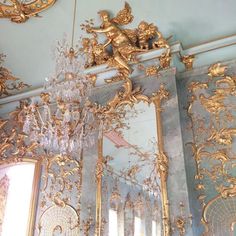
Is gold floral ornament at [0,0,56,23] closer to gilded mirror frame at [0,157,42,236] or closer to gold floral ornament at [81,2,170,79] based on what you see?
gold floral ornament at [81,2,170,79]

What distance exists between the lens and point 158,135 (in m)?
3.88

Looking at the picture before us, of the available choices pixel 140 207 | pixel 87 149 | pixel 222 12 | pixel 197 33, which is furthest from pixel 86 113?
pixel 222 12

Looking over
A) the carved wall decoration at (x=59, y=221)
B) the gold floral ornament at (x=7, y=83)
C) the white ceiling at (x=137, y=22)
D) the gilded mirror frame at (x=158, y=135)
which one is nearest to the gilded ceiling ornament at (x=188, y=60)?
the white ceiling at (x=137, y=22)

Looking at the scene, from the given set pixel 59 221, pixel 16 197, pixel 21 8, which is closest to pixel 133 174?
pixel 59 221

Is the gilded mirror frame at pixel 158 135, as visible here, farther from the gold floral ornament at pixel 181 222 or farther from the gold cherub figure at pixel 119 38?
the gold cherub figure at pixel 119 38

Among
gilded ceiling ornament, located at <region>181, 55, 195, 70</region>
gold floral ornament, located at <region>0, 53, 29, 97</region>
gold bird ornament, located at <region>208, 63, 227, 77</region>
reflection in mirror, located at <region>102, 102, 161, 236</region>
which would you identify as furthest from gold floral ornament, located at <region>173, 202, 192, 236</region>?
gold floral ornament, located at <region>0, 53, 29, 97</region>

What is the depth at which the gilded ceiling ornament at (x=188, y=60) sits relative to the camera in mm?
4269

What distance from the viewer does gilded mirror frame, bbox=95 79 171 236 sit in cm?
348

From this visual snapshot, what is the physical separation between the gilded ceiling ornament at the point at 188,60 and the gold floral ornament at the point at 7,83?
2597 millimetres

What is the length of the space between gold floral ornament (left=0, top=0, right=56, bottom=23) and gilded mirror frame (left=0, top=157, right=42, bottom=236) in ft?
6.67

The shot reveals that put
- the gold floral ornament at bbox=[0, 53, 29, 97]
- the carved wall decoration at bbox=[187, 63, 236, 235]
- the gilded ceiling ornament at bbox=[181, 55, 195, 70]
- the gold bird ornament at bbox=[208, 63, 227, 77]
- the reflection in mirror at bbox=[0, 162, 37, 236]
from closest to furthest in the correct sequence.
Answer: the carved wall decoration at bbox=[187, 63, 236, 235] → the gold bird ornament at bbox=[208, 63, 227, 77] → the gilded ceiling ornament at bbox=[181, 55, 195, 70] → the reflection in mirror at bbox=[0, 162, 37, 236] → the gold floral ornament at bbox=[0, 53, 29, 97]

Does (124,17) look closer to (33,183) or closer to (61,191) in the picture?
(61,191)

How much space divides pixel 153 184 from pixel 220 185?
753 mm

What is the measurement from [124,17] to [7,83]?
7.73 ft
